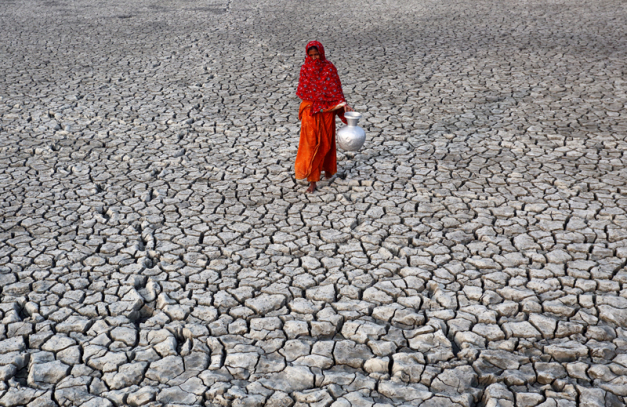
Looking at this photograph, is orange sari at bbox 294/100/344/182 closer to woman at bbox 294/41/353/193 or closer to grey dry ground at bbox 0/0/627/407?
woman at bbox 294/41/353/193

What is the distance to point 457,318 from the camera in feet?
12.4

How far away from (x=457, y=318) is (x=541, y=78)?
596 cm

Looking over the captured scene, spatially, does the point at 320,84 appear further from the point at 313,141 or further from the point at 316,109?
the point at 313,141

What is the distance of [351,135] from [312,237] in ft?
3.69

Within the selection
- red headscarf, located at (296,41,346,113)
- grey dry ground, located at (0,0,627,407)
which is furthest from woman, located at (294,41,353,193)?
grey dry ground, located at (0,0,627,407)

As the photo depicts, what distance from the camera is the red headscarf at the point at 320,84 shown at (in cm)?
515

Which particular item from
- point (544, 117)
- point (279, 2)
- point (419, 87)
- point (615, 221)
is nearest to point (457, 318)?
point (615, 221)

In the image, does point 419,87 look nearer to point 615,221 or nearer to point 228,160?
point 228,160

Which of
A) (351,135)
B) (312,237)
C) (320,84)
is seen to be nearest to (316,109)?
(320,84)

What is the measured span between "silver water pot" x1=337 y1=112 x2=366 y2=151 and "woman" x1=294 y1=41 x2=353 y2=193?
8 centimetres

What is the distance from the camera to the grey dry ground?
3344 millimetres

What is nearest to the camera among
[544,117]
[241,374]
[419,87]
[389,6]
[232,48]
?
[241,374]

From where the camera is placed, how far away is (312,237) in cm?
476

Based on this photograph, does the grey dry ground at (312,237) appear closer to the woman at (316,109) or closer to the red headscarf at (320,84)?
the woman at (316,109)
